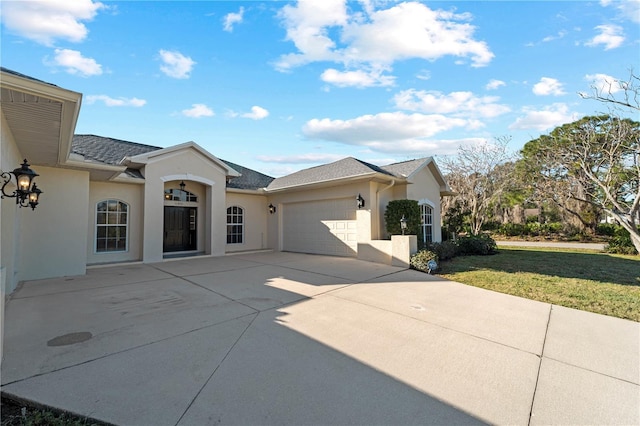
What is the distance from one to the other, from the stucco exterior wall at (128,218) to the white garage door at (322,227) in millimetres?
6298

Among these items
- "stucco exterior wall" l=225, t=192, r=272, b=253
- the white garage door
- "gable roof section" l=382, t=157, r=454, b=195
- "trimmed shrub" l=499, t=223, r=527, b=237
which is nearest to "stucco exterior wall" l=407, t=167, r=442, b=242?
"gable roof section" l=382, t=157, r=454, b=195

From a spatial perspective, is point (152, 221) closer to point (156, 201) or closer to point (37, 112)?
point (156, 201)

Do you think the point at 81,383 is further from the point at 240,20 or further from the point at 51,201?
the point at 240,20

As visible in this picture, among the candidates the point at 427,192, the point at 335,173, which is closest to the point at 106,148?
the point at 335,173

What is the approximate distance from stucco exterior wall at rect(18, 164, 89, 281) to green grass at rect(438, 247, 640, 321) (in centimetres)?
1077

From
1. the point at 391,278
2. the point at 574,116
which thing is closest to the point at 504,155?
the point at 574,116

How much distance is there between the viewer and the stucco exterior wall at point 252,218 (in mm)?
13749

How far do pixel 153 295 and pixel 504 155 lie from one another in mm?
21986

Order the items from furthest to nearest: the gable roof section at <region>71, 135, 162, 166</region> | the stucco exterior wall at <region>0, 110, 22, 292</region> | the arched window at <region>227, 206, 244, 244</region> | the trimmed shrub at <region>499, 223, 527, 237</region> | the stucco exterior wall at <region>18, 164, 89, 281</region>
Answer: the trimmed shrub at <region>499, 223, 527, 237</region>, the arched window at <region>227, 206, 244, 244</region>, the gable roof section at <region>71, 135, 162, 166</region>, the stucco exterior wall at <region>18, 164, 89, 281</region>, the stucco exterior wall at <region>0, 110, 22, 292</region>

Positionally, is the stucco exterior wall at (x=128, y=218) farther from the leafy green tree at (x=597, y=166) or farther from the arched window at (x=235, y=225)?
the leafy green tree at (x=597, y=166)

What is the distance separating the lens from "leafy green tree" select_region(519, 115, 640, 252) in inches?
453

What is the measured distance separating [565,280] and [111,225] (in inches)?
574

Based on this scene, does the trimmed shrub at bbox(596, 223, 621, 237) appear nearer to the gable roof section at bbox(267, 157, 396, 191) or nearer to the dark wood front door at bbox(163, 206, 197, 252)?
the gable roof section at bbox(267, 157, 396, 191)

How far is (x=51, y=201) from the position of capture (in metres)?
7.81
